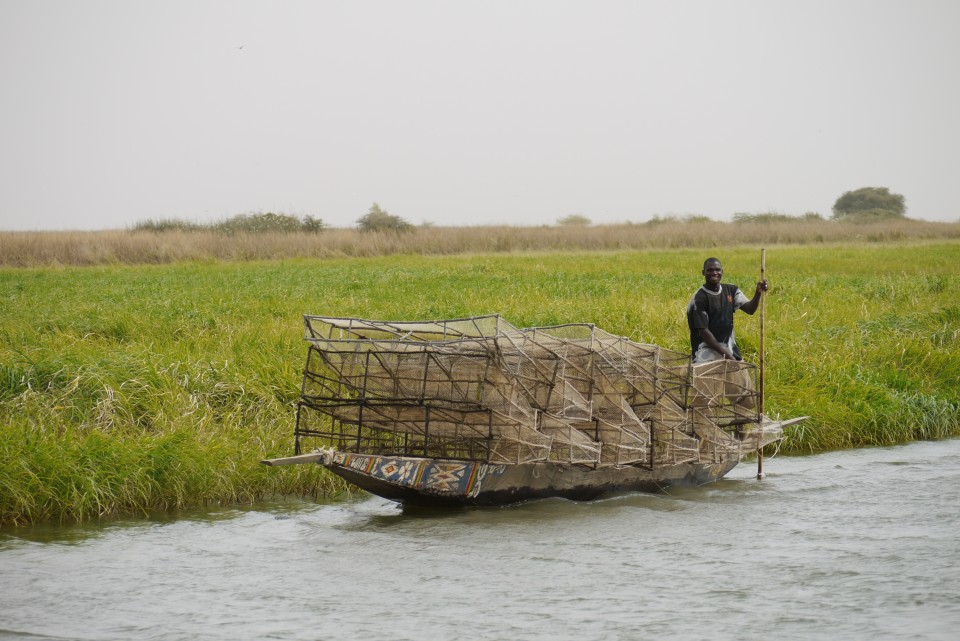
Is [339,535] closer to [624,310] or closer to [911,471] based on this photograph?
[911,471]

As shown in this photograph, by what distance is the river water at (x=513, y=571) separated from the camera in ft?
22.1

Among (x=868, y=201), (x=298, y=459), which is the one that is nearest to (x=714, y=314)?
(x=298, y=459)

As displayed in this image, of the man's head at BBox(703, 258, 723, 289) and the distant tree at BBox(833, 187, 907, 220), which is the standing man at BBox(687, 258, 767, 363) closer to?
the man's head at BBox(703, 258, 723, 289)

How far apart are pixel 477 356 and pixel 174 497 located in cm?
344

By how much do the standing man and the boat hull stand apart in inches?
50.3

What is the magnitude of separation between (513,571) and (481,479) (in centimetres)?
117

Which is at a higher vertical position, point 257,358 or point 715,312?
point 715,312

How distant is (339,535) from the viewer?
891cm

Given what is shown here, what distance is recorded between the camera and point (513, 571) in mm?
7820

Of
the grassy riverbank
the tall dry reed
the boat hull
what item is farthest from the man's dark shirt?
the tall dry reed

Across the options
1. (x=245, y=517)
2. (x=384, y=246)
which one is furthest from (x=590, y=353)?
(x=384, y=246)

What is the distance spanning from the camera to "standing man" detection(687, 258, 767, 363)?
10.7 meters

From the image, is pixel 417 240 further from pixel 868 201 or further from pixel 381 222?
pixel 868 201

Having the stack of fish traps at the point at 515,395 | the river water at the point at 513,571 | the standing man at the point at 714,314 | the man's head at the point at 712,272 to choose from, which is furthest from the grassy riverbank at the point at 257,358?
the man's head at the point at 712,272
